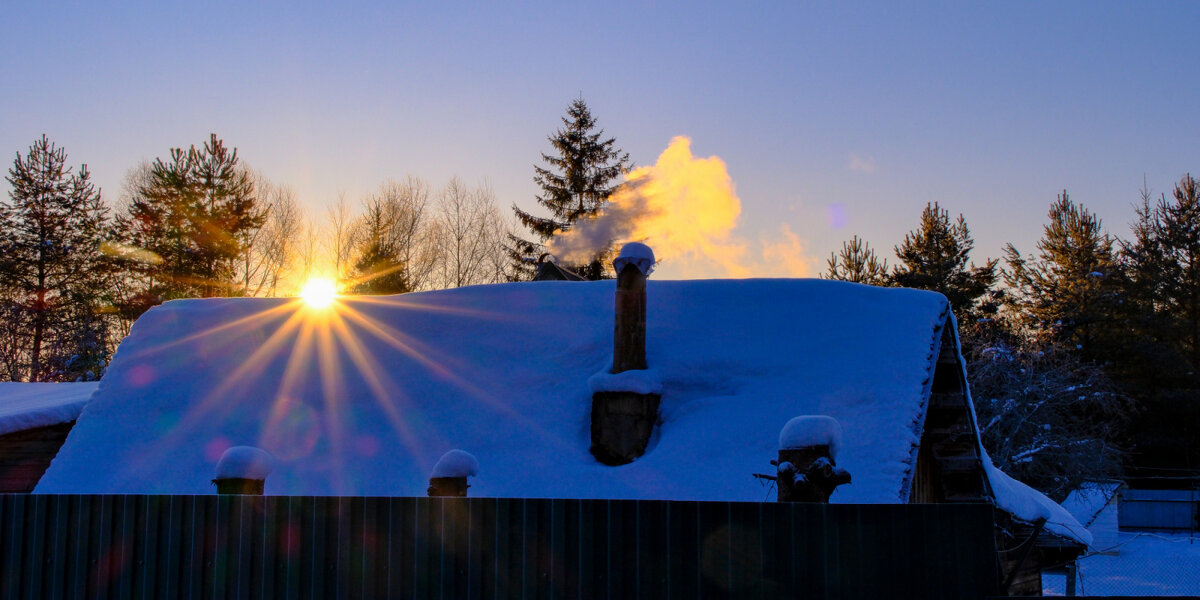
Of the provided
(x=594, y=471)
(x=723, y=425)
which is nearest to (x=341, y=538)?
(x=594, y=471)

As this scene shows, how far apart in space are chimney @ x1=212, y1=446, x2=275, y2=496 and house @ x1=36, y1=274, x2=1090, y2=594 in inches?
71.8

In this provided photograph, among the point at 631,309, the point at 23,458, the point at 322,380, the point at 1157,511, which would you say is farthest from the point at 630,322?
the point at 1157,511

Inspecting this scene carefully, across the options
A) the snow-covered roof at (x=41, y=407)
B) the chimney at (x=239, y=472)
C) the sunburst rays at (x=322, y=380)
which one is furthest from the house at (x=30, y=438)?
the chimney at (x=239, y=472)

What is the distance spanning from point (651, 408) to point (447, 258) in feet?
103

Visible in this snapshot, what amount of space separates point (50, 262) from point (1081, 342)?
3822 cm

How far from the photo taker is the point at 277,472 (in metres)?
12.4

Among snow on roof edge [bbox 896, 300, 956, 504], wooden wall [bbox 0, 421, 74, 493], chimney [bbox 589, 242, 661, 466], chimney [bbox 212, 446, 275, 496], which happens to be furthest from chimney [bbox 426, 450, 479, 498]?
wooden wall [bbox 0, 421, 74, 493]

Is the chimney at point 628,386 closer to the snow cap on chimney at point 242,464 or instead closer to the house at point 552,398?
the house at point 552,398

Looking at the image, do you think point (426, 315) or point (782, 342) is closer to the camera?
point (782, 342)

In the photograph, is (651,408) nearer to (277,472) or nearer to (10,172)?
(277,472)

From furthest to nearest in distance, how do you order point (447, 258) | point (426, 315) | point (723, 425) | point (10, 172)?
point (447, 258) → point (10, 172) → point (426, 315) → point (723, 425)

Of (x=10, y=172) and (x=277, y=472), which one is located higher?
(x=10, y=172)

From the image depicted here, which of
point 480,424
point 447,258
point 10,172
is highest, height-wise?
point 10,172

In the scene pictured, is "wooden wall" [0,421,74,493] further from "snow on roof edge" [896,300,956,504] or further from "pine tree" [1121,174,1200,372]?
"pine tree" [1121,174,1200,372]
